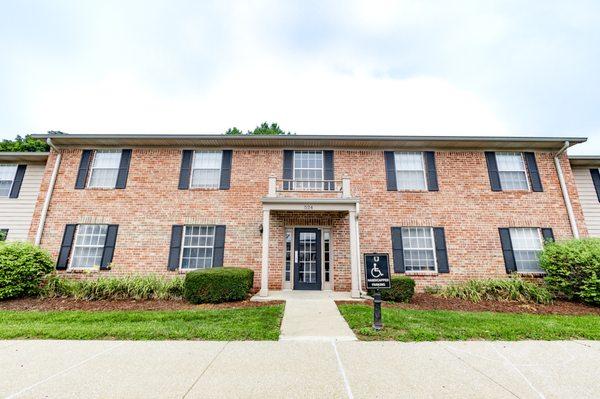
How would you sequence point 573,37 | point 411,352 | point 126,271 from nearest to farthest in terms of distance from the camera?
point 411,352 < point 126,271 < point 573,37

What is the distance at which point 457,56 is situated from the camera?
32.9 ft

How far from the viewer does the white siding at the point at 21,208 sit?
10188 millimetres

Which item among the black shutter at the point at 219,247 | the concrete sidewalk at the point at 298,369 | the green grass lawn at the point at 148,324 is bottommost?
the concrete sidewalk at the point at 298,369

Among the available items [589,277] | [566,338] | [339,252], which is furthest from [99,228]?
[589,277]

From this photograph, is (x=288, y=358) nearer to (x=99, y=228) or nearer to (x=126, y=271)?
(x=126, y=271)

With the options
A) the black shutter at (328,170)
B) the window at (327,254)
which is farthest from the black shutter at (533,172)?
the window at (327,254)

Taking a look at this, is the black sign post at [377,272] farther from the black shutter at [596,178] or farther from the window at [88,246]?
the black shutter at [596,178]

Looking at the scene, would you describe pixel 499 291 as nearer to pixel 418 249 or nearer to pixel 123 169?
pixel 418 249

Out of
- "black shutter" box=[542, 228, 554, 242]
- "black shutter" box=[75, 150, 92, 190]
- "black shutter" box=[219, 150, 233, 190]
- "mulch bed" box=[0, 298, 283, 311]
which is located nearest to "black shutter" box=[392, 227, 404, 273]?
"mulch bed" box=[0, 298, 283, 311]

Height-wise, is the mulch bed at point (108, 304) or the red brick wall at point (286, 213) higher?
the red brick wall at point (286, 213)

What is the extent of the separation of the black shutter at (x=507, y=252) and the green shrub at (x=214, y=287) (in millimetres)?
9284

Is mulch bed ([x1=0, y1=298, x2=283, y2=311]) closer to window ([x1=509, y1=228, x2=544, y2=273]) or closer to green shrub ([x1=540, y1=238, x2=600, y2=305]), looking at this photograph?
window ([x1=509, y1=228, x2=544, y2=273])

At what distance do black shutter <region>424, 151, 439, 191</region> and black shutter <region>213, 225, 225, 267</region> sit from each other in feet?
26.8

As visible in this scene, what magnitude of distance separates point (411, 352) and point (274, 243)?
6195 millimetres
